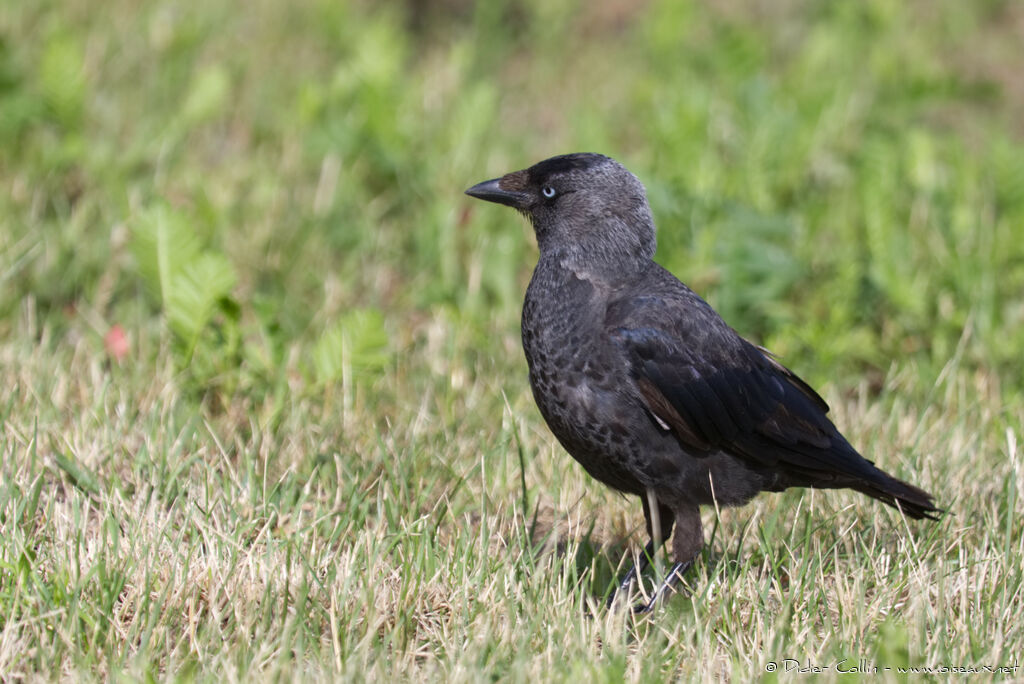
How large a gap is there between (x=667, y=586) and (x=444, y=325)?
81.5 inches

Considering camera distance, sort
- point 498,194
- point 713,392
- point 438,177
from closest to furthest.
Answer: point 713,392 → point 498,194 → point 438,177

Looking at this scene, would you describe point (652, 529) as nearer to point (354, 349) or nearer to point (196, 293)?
point (354, 349)

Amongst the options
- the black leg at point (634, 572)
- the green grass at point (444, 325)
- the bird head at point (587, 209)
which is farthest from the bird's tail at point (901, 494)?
the bird head at point (587, 209)

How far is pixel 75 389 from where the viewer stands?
425 centimetres

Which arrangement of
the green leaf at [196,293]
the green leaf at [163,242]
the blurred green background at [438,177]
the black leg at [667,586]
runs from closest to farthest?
the black leg at [667,586] → the green leaf at [196,293] → the green leaf at [163,242] → the blurred green background at [438,177]

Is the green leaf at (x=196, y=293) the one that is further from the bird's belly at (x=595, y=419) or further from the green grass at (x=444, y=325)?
the bird's belly at (x=595, y=419)

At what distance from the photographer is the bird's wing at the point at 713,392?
3.30 m

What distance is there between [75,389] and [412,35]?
4877mm

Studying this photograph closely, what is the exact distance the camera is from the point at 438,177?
6.27 metres

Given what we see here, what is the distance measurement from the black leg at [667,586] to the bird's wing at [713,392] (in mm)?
330

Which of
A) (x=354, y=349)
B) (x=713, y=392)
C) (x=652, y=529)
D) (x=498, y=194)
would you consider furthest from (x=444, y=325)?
(x=713, y=392)

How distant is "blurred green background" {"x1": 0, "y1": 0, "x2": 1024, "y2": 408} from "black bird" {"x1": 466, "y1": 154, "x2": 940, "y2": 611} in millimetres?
1055

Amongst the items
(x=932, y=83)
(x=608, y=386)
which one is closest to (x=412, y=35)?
(x=932, y=83)

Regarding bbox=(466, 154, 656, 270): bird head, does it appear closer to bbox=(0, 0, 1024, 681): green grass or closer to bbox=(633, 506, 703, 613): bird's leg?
bbox=(0, 0, 1024, 681): green grass
